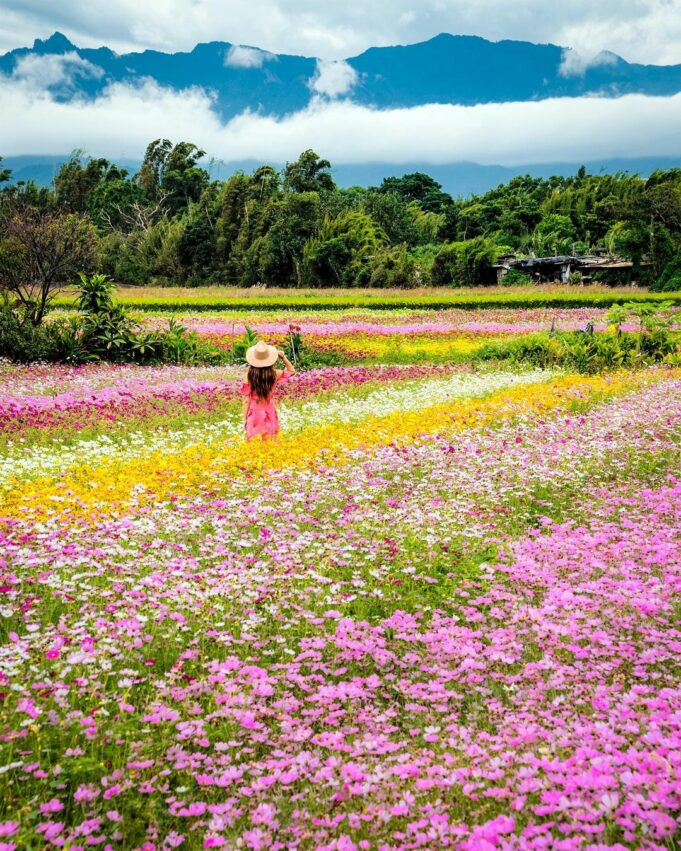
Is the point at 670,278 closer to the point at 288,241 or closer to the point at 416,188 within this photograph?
the point at 288,241

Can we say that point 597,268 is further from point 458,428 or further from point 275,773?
point 275,773

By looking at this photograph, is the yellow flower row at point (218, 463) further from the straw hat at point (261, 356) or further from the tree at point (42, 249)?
the tree at point (42, 249)

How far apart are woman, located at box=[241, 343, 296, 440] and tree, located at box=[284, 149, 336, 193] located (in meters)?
56.3

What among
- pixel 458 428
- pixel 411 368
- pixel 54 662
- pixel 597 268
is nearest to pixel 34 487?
pixel 54 662

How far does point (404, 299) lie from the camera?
1702 inches

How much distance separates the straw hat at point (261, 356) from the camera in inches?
367

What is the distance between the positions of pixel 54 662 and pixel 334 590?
1641 mm

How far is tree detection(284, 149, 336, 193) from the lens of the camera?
206 feet

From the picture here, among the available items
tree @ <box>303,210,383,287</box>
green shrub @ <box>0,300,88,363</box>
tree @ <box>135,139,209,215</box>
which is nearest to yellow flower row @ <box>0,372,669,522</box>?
green shrub @ <box>0,300,88,363</box>

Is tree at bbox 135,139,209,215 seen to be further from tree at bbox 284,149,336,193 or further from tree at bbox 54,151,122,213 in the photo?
tree at bbox 284,149,336,193

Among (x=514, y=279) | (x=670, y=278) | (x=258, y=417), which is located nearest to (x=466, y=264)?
(x=514, y=279)

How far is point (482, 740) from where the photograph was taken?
3262 mm

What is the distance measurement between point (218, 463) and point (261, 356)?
170cm

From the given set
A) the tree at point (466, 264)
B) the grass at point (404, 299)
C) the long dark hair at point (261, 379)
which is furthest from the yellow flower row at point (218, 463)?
the tree at point (466, 264)
